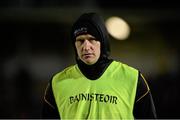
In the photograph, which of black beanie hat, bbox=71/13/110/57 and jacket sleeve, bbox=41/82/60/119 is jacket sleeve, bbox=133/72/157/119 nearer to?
black beanie hat, bbox=71/13/110/57

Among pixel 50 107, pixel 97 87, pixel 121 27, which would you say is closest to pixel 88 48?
pixel 97 87

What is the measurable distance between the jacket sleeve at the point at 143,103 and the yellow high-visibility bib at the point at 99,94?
0.05 feet

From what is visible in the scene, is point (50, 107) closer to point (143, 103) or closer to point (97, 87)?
point (97, 87)

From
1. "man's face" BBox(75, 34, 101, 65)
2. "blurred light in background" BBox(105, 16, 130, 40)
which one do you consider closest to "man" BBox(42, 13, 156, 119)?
"man's face" BBox(75, 34, 101, 65)

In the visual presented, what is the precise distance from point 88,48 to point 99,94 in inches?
5.6

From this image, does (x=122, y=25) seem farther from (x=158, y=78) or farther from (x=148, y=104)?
(x=148, y=104)

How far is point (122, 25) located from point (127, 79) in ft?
4.03

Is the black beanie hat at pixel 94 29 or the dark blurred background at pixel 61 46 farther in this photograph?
the dark blurred background at pixel 61 46

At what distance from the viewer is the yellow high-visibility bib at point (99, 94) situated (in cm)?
121

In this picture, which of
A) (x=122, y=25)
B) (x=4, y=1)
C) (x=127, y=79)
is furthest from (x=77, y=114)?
(x=4, y=1)

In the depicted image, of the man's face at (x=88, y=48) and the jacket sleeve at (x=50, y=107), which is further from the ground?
the man's face at (x=88, y=48)

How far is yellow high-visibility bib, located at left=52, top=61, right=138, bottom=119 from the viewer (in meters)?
1.21

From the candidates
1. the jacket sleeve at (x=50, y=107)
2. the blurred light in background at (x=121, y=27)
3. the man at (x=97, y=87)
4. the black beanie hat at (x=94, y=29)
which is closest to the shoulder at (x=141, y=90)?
the man at (x=97, y=87)

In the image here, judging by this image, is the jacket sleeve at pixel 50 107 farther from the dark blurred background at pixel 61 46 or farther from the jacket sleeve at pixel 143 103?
the dark blurred background at pixel 61 46
